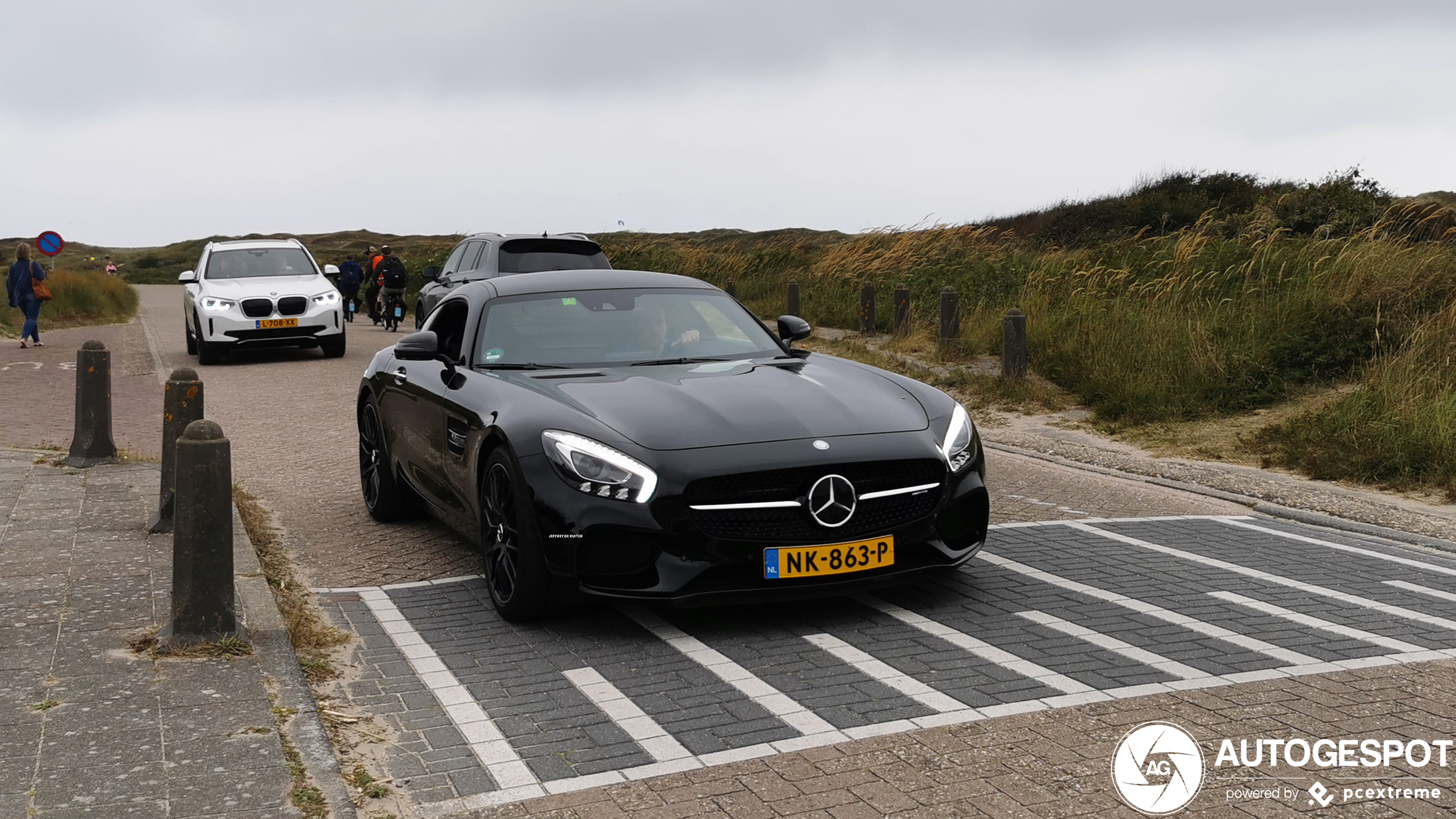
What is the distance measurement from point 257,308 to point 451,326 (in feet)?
45.8

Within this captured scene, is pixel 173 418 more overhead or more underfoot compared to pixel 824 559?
more overhead

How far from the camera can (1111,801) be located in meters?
3.89

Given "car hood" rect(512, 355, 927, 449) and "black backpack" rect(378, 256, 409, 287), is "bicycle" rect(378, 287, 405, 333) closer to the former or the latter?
"black backpack" rect(378, 256, 409, 287)

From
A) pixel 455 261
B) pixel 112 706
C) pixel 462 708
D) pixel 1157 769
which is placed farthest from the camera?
pixel 455 261

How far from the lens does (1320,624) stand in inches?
229

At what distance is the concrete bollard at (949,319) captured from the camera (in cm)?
1791

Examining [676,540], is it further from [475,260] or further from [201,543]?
[475,260]

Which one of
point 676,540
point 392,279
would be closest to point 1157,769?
point 676,540

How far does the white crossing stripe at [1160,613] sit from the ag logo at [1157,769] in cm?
111

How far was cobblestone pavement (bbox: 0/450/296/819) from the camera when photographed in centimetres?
393

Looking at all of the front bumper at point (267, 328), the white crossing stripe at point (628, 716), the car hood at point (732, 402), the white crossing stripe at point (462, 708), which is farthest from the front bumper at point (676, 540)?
the front bumper at point (267, 328)

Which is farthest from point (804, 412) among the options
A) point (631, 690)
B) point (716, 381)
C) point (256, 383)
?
point (256, 383)

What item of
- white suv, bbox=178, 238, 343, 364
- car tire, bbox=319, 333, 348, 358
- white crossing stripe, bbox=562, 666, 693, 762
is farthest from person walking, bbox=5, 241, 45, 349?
white crossing stripe, bbox=562, 666, 693, 762

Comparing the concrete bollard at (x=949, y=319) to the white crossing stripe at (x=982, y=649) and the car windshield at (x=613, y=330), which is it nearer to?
the car windshield at (x=613, y=330)
